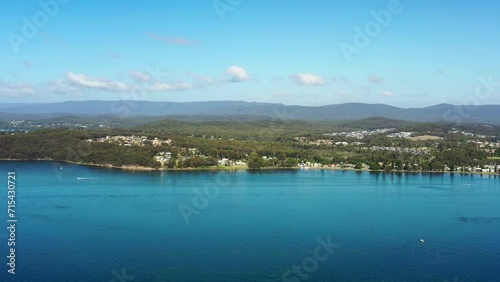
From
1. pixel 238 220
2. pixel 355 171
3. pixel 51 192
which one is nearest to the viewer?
pixel 238 220

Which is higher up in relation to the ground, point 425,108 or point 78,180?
point 425,108

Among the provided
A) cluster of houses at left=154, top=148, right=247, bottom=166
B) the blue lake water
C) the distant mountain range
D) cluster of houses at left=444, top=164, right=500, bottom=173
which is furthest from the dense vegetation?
the distant mountain range

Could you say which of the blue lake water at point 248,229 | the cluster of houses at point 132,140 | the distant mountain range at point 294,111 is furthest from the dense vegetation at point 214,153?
the distant mountain range at point 294,111

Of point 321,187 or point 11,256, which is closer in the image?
point 11,256

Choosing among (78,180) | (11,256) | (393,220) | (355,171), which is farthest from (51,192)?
(355,171)

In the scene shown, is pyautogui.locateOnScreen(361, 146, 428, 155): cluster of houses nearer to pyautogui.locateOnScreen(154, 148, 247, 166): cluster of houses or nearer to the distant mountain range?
pyautogui.locateOnScreen(154, 148, 247, 166): cluster of houses

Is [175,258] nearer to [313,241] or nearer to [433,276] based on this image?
[313,241]

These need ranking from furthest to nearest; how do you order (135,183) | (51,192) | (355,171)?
(355,171) → (135,183) → (51,192)
